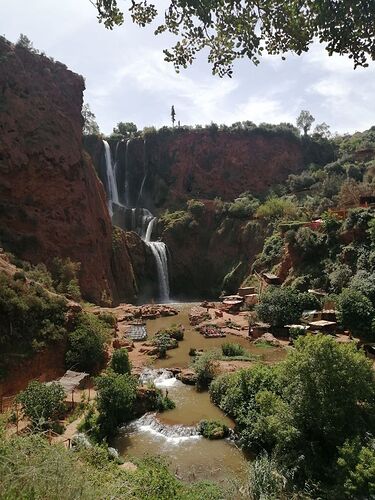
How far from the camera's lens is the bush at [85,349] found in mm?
16688

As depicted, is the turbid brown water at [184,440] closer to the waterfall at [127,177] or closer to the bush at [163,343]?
the bush at [163,343]

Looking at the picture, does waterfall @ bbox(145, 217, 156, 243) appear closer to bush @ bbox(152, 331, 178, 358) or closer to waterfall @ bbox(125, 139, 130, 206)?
waterfall @ bbox(125, 139, 130, 206)

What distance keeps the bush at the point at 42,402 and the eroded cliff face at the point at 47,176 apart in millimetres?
15587

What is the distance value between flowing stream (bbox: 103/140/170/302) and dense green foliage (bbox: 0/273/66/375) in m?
24.7

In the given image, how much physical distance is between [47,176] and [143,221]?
2104 centimetres

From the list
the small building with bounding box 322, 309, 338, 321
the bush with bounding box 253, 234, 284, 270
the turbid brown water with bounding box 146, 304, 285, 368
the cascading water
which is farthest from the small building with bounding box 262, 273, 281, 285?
the cascading water

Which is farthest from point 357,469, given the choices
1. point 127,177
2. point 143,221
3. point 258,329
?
point 127,177

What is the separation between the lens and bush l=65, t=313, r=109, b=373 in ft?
54.7

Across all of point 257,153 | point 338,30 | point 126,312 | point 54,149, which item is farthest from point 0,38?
point 257,153

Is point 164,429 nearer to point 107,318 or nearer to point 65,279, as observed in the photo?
point 107,318

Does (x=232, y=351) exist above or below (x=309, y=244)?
below

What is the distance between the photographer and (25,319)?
16438mm

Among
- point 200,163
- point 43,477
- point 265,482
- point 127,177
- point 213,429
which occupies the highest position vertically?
point 200,163

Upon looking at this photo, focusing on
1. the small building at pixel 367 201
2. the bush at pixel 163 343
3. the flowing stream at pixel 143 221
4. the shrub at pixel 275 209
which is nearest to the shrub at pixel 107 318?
the bush at pixel 163 343
